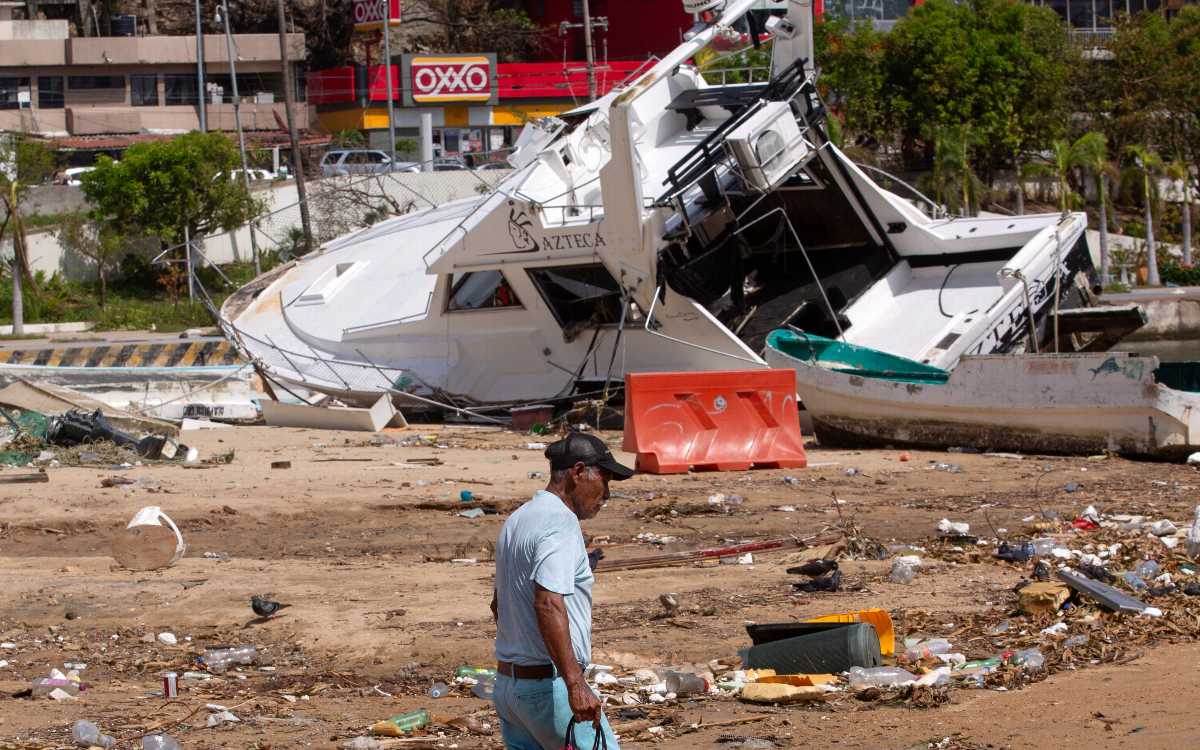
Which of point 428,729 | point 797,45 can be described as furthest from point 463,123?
point 428,729

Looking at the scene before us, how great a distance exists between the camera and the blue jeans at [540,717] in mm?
4250

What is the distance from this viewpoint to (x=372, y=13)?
53094mm

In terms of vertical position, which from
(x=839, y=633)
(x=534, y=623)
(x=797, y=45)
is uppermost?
(x=797, y=45)

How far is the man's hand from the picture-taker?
4.17 meters

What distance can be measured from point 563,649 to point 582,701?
0.15m

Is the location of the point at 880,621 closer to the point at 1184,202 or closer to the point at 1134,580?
the point at 1134,580

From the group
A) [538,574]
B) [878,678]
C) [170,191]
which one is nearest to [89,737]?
[538,574]

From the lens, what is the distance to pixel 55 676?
6988 millimetres

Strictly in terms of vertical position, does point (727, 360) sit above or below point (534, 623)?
below

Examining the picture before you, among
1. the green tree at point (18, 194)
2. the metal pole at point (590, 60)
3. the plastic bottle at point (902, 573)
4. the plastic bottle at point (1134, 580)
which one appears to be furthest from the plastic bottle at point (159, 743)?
the green tree at point (18, 194)

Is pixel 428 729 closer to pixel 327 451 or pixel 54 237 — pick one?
pixel 327 451

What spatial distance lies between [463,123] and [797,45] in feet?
115

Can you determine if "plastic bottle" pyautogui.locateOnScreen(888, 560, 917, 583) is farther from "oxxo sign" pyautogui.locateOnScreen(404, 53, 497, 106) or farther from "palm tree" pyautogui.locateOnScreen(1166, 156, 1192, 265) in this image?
"oxxo sign" pyautogui.locateOnScreen(404, 53, 497, 106)

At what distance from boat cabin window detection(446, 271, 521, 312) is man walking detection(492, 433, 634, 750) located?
41.8 ft
